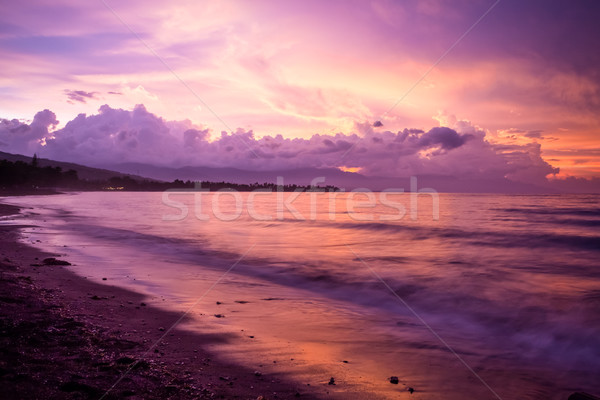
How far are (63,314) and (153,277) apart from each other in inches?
240

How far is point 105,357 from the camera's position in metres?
5.16

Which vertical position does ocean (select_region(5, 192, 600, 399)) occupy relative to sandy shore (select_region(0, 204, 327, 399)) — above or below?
below

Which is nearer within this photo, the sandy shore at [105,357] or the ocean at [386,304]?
the sandy shore at [105,357]

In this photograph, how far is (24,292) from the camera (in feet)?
25.7

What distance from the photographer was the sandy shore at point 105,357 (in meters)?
4.27

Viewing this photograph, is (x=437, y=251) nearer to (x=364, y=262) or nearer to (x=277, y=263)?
(x=364, y=262)

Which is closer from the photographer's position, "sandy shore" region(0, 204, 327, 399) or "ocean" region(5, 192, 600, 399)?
"sandy shore" region(0, 204, 327, 399)

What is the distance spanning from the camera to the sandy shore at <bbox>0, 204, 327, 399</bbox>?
4266mm

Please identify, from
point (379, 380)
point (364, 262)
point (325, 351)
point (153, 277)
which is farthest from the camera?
point (364, 262)

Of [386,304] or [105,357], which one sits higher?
[105,357]

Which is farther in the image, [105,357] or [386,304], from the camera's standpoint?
[386,304]

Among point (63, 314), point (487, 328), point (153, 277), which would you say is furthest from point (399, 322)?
point (153, 277)

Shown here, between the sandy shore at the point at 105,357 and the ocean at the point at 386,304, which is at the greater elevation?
the sandy shore at the point at 105,357

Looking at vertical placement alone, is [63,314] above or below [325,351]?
above
